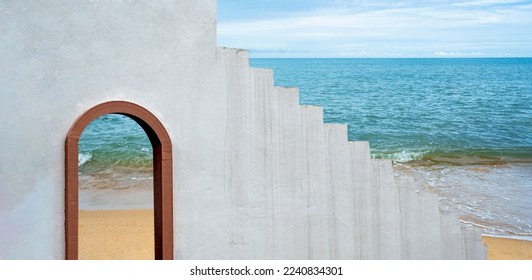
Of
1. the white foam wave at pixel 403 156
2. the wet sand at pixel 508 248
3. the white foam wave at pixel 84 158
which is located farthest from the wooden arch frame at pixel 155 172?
the white foam wave at pixel 403 156

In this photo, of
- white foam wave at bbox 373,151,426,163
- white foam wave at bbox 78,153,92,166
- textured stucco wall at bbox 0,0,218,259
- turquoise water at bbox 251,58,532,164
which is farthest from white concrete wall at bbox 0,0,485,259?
white foam wave at bbox 78,153,92,166

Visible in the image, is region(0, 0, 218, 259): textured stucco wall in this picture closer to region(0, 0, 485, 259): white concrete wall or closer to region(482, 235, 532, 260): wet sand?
region(0, 0, 485, 259): white concrete wall

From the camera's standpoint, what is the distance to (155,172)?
7.25 m

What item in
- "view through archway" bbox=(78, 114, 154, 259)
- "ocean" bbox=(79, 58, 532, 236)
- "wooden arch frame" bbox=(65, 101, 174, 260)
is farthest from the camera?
"ocean" bbox=(79, 58, 532, 236)

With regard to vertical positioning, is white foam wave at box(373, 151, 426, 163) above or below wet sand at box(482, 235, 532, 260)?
above

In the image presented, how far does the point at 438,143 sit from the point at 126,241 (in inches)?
819

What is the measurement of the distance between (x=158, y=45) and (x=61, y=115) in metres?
1.26

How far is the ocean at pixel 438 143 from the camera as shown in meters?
18.5

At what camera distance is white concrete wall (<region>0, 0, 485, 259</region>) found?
21.9ft

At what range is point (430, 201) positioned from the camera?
7828 millimetres

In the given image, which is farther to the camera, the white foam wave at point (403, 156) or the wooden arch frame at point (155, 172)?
the white foam wave at point (403, 156)

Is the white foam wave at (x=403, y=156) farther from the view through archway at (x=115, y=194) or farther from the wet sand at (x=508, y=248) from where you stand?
the wet sand at (x=508, y=248)

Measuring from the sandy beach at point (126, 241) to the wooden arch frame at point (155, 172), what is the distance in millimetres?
5334

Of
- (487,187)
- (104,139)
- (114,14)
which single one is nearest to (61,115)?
(114,14)
